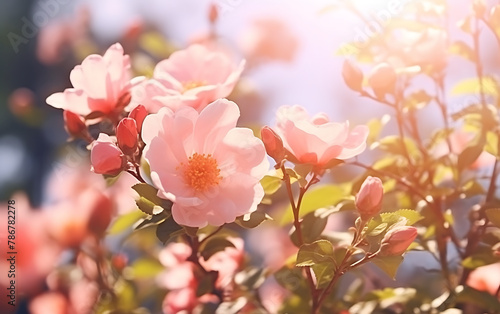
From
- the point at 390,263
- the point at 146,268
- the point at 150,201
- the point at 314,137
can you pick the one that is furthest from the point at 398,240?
the point at 146,268

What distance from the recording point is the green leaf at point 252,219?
686mm

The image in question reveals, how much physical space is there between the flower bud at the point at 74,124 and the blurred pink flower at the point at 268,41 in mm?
1045

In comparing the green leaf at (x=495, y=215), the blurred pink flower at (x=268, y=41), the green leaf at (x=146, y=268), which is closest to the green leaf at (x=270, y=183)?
the green leaf at (x=495, y=215)

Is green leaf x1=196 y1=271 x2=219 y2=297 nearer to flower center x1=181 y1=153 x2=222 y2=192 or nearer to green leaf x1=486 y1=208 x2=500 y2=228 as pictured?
flower center x1=181 y1=153 x2=222 y2=192

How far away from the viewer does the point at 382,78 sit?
0.83 meters

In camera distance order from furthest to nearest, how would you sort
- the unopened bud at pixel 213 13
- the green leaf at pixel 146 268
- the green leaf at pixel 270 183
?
the unopened bud at pixel 213 13 < the green leaf at pixel 146 268 < the green leaf at pixel 270 183

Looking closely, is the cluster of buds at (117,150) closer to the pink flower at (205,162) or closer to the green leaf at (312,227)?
the pink flower at (205,162)

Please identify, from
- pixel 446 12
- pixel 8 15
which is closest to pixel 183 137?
pixel 446 12

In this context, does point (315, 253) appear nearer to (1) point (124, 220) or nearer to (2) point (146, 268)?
(1) point (124, 220)

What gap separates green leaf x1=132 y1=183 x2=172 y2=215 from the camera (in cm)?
69

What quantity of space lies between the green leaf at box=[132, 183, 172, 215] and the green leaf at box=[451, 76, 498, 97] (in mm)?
531

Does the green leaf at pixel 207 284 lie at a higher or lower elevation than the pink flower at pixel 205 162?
lower

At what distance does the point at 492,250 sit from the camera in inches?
33.2

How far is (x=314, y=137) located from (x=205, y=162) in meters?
0.12
